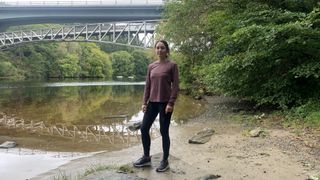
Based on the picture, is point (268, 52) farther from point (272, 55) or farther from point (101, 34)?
point (101, 34)

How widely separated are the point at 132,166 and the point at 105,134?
627 cm

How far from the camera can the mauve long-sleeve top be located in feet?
21.6

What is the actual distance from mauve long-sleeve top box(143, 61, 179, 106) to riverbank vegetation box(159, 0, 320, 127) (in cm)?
509

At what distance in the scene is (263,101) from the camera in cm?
1327

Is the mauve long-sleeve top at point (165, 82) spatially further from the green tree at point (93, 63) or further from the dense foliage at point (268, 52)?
the green tree at point (93, 63)

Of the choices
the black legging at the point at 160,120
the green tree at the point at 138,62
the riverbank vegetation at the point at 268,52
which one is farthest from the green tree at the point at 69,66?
the black legging at the point at 160,120

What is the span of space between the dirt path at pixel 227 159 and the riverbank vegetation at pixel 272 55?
76.7 inches

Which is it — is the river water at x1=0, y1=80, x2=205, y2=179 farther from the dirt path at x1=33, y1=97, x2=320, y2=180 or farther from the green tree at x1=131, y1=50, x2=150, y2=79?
the green tree at x1=131, y1=50, x2=150, y2=79

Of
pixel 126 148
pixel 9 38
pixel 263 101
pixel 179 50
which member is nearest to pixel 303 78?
pixel 263 101

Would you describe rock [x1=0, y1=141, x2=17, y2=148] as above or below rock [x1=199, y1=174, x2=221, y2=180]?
below

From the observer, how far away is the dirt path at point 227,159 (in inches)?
261

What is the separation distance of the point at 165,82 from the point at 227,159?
2.15 meters

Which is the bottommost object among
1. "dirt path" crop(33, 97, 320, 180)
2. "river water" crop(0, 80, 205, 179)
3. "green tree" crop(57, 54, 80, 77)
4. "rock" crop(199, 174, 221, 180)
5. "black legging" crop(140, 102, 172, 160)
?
"green tree" crop(57, 54, 80, 77)

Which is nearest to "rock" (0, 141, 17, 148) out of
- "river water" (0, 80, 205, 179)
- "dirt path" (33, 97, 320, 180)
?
"river water" (0, 80, 205, 179)
